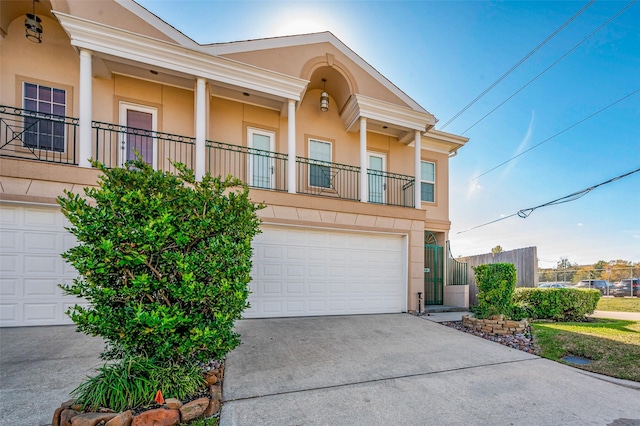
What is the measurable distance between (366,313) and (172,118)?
24.3ft

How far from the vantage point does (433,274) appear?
9789 millimetres

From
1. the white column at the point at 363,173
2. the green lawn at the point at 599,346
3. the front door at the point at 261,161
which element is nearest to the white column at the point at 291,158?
the front door at the point at 261,161

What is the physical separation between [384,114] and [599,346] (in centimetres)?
714

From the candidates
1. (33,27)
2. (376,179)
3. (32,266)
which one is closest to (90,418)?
(32,266)

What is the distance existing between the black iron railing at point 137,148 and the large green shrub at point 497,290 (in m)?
7.93

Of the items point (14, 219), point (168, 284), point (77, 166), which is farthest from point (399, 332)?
point (14, 219)

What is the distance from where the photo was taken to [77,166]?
18.5 ft

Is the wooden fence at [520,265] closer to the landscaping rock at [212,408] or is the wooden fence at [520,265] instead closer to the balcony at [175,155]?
the balcony at [175,155]

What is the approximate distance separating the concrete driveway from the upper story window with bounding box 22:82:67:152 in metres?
6.17

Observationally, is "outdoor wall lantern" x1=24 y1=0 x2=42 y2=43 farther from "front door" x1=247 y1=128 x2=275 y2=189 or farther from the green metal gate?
the green metal gate

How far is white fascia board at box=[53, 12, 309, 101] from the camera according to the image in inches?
227

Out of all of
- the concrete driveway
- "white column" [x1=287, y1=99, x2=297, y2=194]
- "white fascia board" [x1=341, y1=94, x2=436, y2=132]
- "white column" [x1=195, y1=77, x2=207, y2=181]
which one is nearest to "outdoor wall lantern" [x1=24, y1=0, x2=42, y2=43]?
"white column" [x1=195, y1=77, x2=207, y2=181]

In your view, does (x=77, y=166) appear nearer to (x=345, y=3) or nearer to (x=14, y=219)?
(x=14, y=219)

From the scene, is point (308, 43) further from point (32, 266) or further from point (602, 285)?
point (602, 285)
